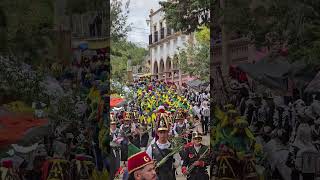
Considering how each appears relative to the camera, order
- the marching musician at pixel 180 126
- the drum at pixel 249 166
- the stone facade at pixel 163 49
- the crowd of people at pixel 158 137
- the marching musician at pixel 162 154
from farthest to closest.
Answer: the stone facade at pixel 163 49 < the marching musician at pixel 180 126 < the marching musician at pixel 162 154 < the crowd of people at pixel 158 137 < the drum at pixel 249 166

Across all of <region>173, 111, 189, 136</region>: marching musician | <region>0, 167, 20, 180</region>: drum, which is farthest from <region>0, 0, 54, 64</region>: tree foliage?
<region>173, 111, 189, 136</region>: marching musician

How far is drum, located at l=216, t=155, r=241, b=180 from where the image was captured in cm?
665

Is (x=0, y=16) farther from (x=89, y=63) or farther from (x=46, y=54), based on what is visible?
(x=89, y=63)

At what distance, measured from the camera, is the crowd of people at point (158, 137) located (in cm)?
769

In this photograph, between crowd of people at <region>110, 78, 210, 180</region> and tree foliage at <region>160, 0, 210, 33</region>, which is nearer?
crowd of people at <region>110, 78, 210, 180</region>

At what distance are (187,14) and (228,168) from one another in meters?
6.57

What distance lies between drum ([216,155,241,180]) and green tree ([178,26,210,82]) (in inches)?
485

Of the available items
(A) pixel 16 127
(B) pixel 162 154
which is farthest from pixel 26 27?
(B) pixel 162 154

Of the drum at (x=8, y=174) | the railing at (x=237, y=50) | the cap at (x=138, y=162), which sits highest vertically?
the railing at (x=237, y=50)

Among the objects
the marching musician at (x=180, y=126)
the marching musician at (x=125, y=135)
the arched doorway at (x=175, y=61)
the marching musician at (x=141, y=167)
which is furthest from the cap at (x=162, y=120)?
the arched doorway at (x=175, y=61)

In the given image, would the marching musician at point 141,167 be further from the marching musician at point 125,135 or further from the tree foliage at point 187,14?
the tree foliage at point 187,14

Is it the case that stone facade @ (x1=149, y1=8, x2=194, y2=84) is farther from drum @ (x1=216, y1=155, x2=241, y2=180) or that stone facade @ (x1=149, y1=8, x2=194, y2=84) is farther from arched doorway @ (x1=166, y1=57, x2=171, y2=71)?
drum @ (x1=216, y1=155, x2=241, y2=180)

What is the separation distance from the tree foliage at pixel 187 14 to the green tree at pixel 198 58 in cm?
566

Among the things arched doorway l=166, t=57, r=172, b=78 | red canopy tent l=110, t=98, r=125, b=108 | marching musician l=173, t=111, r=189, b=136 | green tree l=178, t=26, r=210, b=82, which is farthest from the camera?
arched doorway l=166, t=57, r=172, b=78
